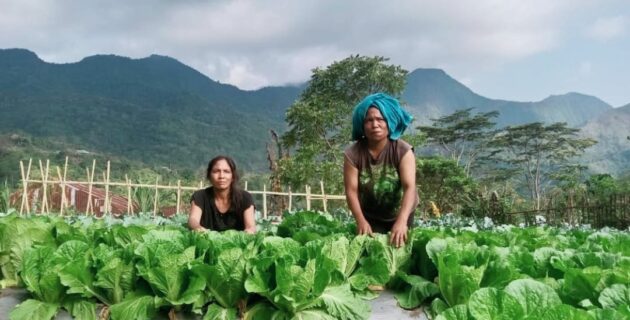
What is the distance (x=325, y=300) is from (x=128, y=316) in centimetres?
80

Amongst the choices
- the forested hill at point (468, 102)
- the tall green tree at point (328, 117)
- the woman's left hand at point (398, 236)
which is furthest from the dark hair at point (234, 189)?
the forested hill at point (468, 102)

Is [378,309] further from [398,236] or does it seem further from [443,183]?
[443,183]

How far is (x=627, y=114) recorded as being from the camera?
11381 cm

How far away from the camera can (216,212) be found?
13.2 feet

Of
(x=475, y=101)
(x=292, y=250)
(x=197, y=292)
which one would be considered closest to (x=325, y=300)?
(x=292, y=250)

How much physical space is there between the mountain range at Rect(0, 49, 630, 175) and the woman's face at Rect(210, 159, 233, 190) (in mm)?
38234

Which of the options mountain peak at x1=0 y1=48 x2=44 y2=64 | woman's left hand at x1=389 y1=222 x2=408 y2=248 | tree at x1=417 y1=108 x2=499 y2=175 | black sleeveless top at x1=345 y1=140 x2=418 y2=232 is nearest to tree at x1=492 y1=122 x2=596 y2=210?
tree at x1=417 y1=108 x2=499 y2=175

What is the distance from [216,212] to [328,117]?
1677 centimetres

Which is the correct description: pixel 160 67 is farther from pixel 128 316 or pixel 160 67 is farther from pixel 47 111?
pixel 128 316

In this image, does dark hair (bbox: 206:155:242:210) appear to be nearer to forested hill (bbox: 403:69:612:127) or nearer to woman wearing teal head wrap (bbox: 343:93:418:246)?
woman wearing teal head wrap (bbox: 343:93:418:246)

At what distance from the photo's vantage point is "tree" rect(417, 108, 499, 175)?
35344 millimetres

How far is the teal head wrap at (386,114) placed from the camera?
10.1ft

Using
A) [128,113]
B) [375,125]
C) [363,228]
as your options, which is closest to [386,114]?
[375,125]

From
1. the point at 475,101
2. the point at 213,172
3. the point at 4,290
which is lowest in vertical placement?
the point at 4,290
